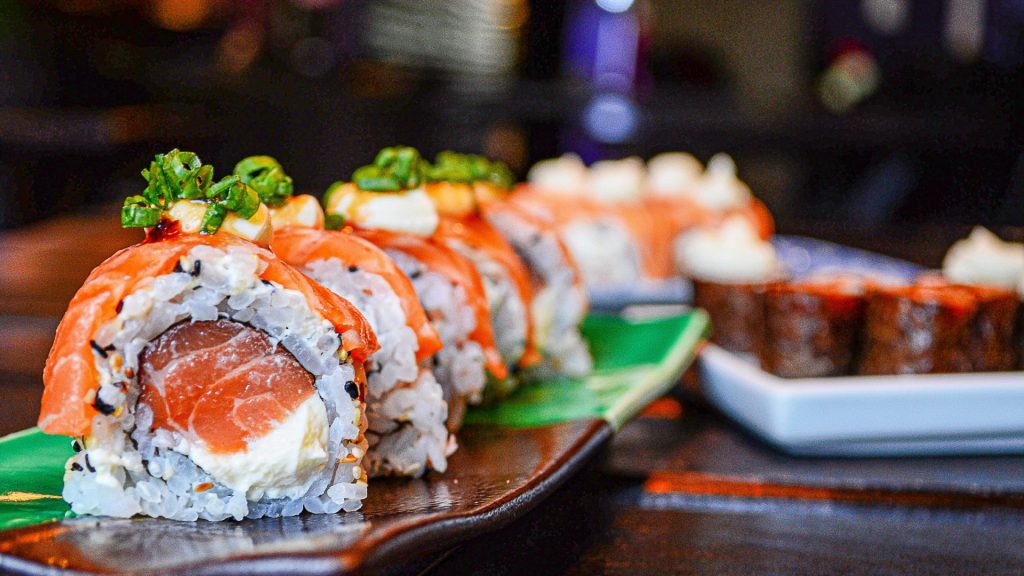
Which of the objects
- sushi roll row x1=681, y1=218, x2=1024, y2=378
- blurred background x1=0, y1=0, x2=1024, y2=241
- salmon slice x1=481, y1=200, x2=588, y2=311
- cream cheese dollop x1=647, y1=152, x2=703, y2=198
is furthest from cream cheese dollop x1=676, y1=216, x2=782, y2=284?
blurred background x1=0, y1=0, x2=1024, y2=241

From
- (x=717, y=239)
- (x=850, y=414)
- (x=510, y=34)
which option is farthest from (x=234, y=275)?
(x=510, y=34)

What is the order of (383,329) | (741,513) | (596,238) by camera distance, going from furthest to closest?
(596,238)
(741,513)
(383,329)

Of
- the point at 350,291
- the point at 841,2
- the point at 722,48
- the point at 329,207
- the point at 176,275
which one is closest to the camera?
the point at 176,275

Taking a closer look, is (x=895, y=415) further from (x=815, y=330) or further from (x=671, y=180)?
(x=671, y=180)

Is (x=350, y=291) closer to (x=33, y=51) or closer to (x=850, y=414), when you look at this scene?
(x=850, y=414)

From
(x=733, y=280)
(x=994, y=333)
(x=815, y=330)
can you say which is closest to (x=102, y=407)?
(x=815, y=330)

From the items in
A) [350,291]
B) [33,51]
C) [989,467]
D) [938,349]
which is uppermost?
[33,51]

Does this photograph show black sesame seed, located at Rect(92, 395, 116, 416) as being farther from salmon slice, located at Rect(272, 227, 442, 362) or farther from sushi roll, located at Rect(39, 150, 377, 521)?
salmon slice, located at Rect(272, 227, 442, 362)
